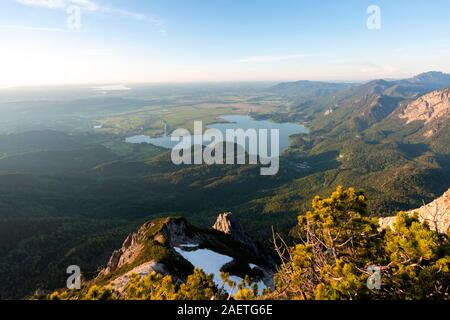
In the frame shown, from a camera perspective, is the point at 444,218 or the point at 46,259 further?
the point at 46,259

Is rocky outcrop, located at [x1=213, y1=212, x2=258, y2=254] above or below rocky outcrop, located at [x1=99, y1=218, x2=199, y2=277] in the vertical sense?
below

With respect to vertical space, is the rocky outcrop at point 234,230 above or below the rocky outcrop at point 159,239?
below

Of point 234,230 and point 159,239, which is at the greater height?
point 159,239

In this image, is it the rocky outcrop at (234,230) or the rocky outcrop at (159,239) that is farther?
the rocky outcrop at (234,230)

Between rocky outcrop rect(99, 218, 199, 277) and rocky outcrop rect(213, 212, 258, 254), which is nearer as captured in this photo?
rocky outcrop rect(99, 218, 199, 277)

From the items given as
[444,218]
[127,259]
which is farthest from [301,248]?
[127,259]

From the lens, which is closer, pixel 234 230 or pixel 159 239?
pixel 159 239
